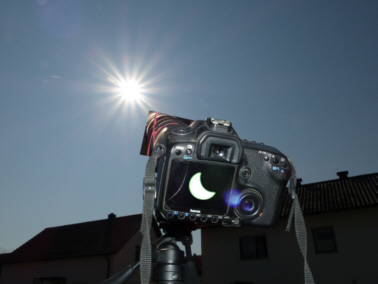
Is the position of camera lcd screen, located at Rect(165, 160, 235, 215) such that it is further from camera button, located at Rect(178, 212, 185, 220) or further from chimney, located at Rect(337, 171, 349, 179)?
chimney, located at Rect(337, 171, 349, 179)

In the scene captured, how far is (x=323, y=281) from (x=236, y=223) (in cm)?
1277

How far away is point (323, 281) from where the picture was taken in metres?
12.3

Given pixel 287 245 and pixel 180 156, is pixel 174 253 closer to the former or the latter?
pixel 180 156

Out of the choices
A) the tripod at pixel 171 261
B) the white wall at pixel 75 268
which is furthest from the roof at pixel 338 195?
the tripod at pixel 171 261

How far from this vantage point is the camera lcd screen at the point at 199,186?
1.67m

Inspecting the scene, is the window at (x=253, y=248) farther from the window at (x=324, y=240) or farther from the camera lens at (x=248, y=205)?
the camera lens at (x=248, y=205)

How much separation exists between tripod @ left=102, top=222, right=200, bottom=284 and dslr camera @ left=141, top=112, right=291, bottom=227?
0.18m

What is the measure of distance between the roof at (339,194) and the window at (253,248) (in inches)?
65.2

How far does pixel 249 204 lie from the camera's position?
73.8 inches

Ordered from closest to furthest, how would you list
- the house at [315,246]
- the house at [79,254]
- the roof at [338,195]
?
1. the house at [315,246]
2. the roof at [338,195]
3. the house at [79,254]

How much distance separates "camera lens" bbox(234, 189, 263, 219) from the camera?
1.83 metres

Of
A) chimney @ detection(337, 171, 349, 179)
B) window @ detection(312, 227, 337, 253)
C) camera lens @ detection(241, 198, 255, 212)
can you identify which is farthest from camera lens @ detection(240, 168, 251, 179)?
chimney @ detection(337, 171, 349, 179)

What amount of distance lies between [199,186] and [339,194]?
15.1 metres

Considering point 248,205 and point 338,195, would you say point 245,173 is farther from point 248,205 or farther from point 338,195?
point 338,195
